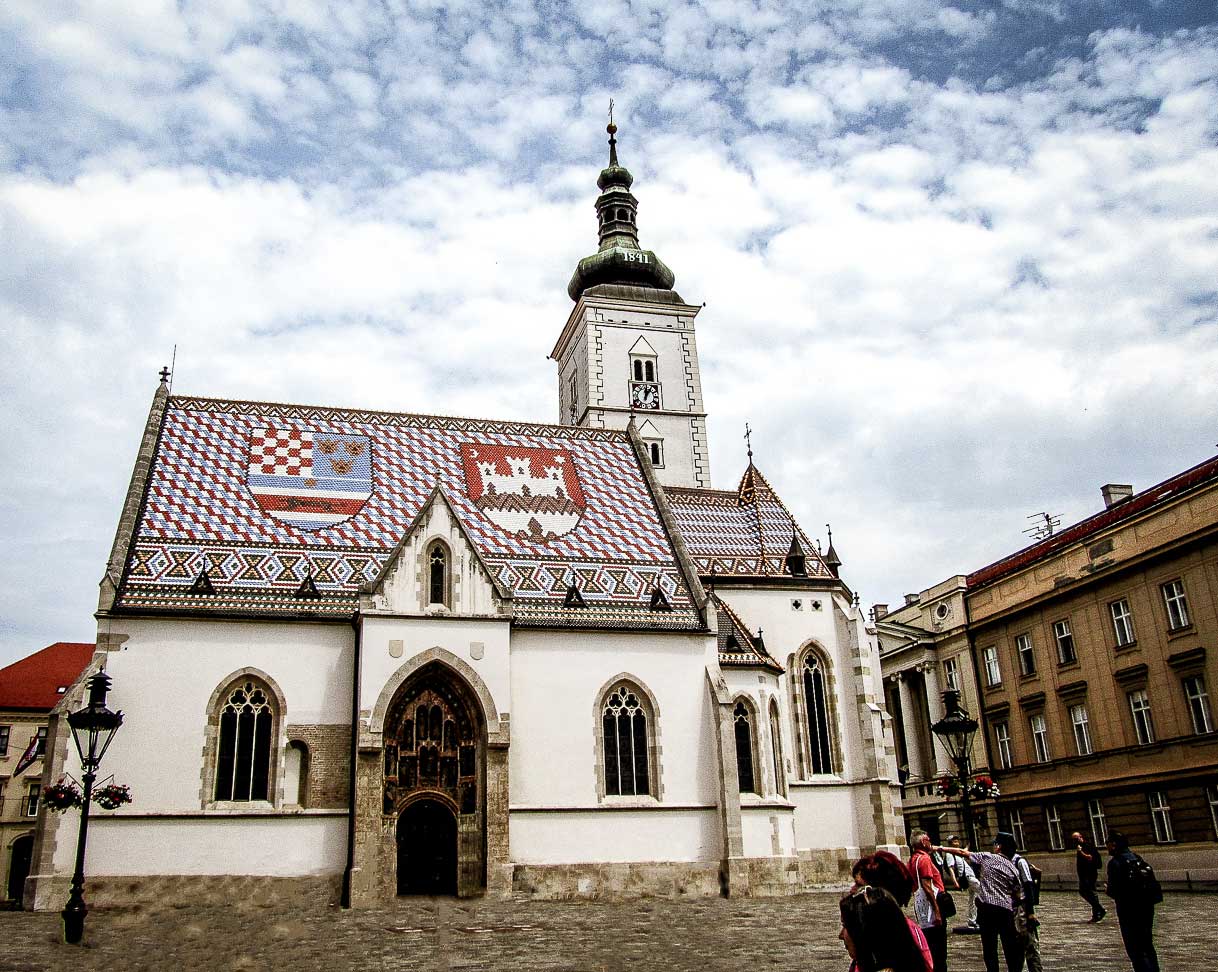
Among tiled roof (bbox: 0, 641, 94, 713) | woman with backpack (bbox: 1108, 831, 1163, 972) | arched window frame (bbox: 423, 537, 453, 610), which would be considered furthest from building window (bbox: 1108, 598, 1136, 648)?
tiled roof (bbox: 0, 641, 94, 713)

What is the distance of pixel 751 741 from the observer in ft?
97.1

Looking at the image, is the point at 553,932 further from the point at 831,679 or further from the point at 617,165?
the point at 617,165

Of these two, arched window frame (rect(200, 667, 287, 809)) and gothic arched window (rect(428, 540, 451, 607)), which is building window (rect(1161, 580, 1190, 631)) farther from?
arched window frame (rect(200, 667, 287, 809))

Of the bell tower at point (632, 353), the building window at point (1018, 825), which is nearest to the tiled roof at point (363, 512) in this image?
the bell tower at point (632, 353)

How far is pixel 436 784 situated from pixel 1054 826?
2307 centimetres

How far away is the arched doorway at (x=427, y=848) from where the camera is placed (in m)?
25.4

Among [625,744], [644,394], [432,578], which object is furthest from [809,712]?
[644,394]

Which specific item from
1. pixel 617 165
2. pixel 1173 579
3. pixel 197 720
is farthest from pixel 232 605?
pixel 617 165

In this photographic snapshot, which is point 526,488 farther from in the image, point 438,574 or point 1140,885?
point 1140,885

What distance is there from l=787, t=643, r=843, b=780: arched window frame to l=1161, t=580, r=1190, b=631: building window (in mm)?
9969

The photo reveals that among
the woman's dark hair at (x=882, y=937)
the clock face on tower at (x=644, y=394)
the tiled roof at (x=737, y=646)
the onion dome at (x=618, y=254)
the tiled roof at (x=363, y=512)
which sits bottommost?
the woman's dark hair at (x=882, y=937)

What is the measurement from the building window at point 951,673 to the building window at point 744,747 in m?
17.4

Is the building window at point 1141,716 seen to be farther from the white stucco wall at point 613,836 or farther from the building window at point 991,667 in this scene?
the white stucco wall at point 613,836

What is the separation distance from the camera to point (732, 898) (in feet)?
85.1
